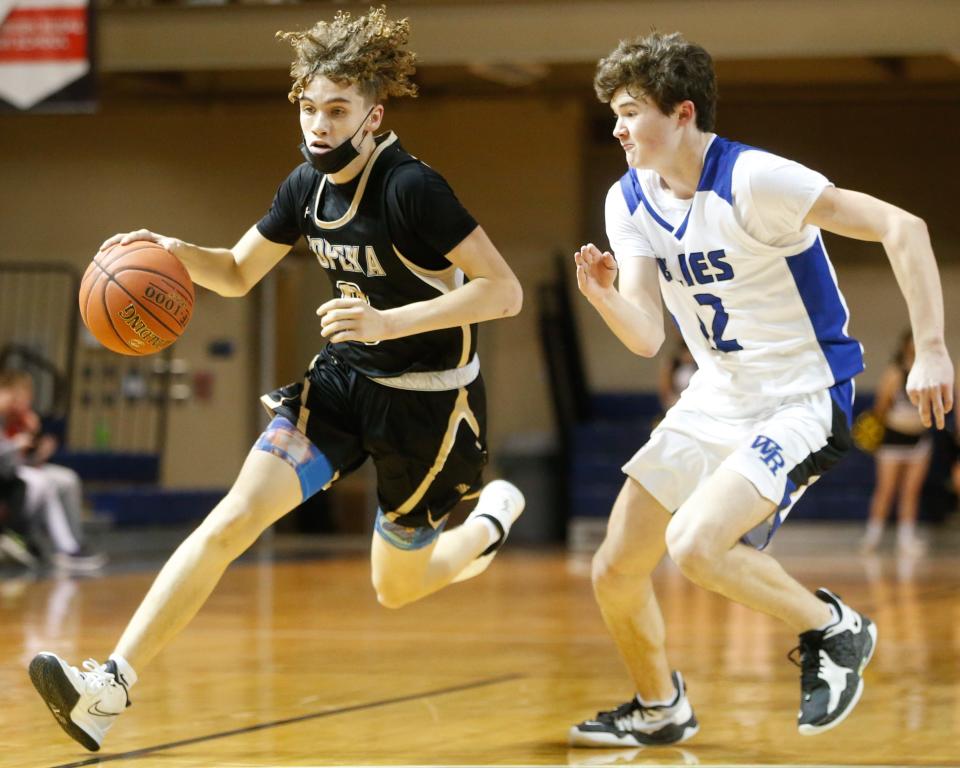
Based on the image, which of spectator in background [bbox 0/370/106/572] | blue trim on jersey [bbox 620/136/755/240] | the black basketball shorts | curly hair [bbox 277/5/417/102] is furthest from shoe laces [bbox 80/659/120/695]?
spectator in background [bbox 0/370/106/572]

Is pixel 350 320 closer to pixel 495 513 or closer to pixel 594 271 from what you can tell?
pixel 594 271

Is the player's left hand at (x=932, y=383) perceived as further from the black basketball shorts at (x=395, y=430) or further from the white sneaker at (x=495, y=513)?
the white sneaker at (x=495, y=513)

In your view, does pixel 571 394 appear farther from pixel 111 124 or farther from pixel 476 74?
pixel 111 124

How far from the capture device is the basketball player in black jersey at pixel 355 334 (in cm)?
331

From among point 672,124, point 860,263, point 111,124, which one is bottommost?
point 860,263

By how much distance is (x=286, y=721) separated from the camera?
12.8 ft

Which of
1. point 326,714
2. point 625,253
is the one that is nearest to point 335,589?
point 326,714

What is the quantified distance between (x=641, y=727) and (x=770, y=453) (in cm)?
83

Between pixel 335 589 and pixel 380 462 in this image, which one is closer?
pixel 380 462

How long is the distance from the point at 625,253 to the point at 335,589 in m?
5.25

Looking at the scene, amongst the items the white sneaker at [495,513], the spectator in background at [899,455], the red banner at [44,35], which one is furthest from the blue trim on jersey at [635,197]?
the spectator in background at [899,455]

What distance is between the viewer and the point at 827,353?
341 cm

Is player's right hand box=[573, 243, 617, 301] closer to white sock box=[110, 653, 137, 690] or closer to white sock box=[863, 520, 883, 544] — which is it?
white sock box=[110, 653, 137, 690]

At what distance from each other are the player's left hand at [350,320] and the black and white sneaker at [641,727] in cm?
115
